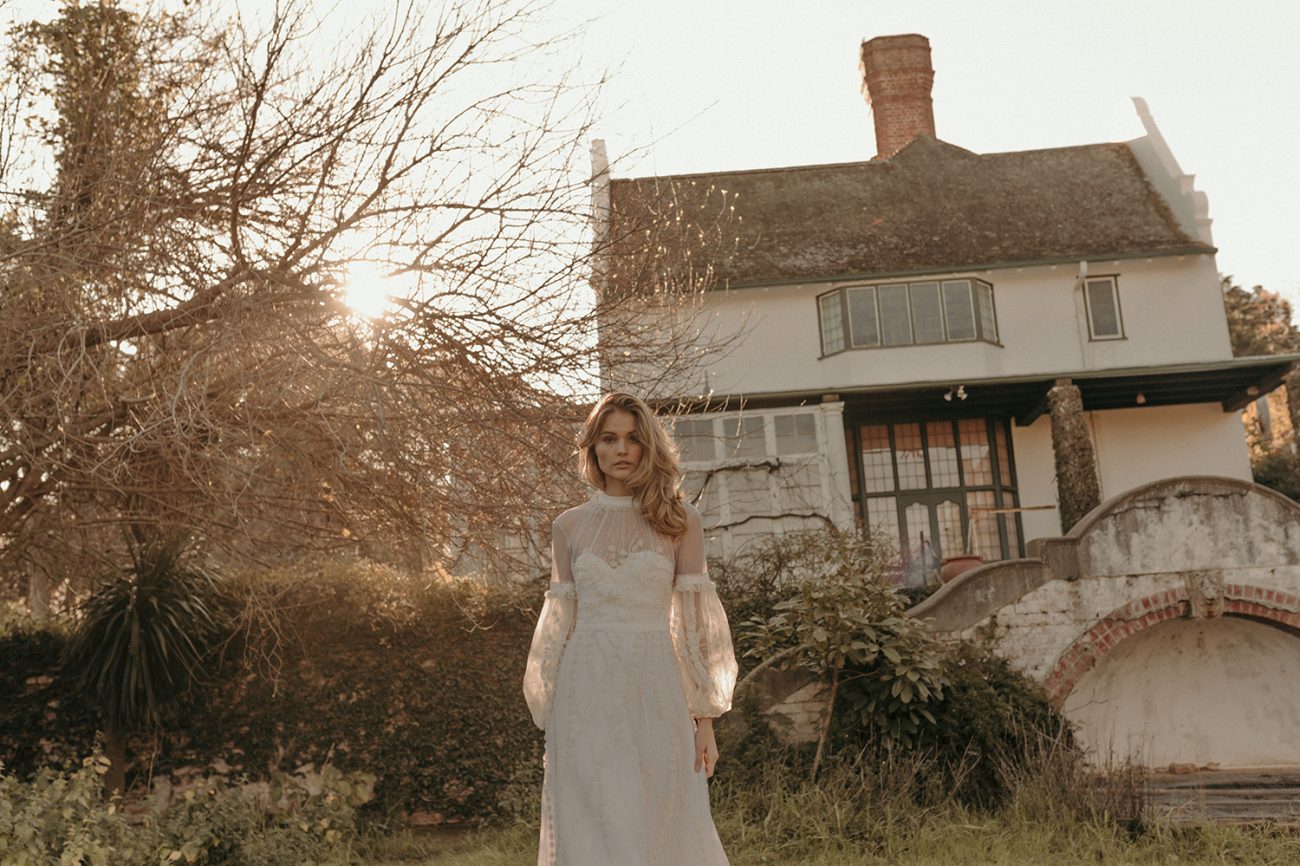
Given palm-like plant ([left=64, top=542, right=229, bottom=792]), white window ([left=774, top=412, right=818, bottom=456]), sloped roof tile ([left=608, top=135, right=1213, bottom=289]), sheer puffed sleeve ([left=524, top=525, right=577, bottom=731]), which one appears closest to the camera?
sheer puffed sleeve ([left=524, top=525, right=577, bottom=731])

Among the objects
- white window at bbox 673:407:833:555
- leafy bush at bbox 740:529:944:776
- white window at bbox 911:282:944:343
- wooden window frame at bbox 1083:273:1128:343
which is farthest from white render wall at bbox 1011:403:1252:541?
leafy bush at bbox 740:529:944:776

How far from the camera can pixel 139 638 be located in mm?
10539

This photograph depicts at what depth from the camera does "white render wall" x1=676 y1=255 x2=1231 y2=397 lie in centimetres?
2036

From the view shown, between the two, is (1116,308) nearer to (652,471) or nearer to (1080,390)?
(1080,390)

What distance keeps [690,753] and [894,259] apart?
17039 mm

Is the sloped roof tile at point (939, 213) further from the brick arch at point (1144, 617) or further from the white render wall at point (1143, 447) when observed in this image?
the brick arch at point (1144, 617)

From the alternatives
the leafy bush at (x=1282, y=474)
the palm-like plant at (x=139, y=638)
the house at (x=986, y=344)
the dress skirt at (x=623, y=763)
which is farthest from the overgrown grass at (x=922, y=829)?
the leafy bush at (x=1282, y=474)

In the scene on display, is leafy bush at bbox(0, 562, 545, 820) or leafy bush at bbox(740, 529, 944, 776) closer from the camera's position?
leafy bush at bbox(740, 529, 944, 776)

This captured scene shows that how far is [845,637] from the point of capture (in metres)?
10.8

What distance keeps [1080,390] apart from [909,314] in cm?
288

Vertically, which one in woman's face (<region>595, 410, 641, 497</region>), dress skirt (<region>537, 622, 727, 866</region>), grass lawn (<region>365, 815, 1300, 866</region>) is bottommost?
grass lawn (<region>365, 815, 1300, 866</region>)

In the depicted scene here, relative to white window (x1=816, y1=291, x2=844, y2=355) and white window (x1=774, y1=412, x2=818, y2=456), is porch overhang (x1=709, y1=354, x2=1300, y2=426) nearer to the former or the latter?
white window (x1=774, y1=412, x2=818, y2=456)

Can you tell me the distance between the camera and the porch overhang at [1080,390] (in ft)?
61.6

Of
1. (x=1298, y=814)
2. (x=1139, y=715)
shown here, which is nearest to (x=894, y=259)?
(x=1139, y=715)
